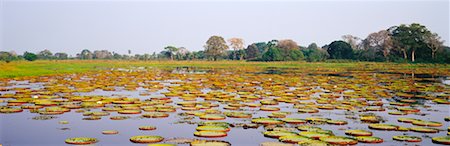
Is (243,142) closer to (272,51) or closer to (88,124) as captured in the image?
(88,124)

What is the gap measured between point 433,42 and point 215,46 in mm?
46246

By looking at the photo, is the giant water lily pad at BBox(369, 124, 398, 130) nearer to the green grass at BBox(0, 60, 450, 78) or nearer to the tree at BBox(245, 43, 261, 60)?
the green grass at BBox(0, 60, 450, 78)

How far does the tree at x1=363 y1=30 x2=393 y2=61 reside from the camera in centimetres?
5478

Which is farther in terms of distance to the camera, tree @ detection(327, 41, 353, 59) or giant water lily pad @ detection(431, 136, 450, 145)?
tree @ detection(327, 41, 353, 59)

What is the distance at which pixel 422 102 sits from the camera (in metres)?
11.9

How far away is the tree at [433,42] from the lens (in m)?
44.8

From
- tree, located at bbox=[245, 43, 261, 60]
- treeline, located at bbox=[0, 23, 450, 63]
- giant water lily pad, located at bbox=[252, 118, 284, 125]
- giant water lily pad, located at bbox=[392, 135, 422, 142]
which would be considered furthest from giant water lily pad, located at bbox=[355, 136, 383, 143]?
tree, located at bbox=[245, 43, 261, 60]

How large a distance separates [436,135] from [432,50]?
4427cm

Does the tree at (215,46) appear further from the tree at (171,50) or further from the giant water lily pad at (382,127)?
the giant water lily pad at (382,127)

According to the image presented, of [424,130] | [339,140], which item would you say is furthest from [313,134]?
[424,130]

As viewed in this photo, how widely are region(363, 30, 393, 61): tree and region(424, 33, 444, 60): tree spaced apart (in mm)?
7734

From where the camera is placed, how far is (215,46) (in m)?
81.9

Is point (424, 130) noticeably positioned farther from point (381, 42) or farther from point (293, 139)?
point (381, 42)

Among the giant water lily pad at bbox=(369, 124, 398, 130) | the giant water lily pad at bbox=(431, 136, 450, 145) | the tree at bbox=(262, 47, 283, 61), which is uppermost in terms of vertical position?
the tree at bbox=(262, 47, 283, 61)
